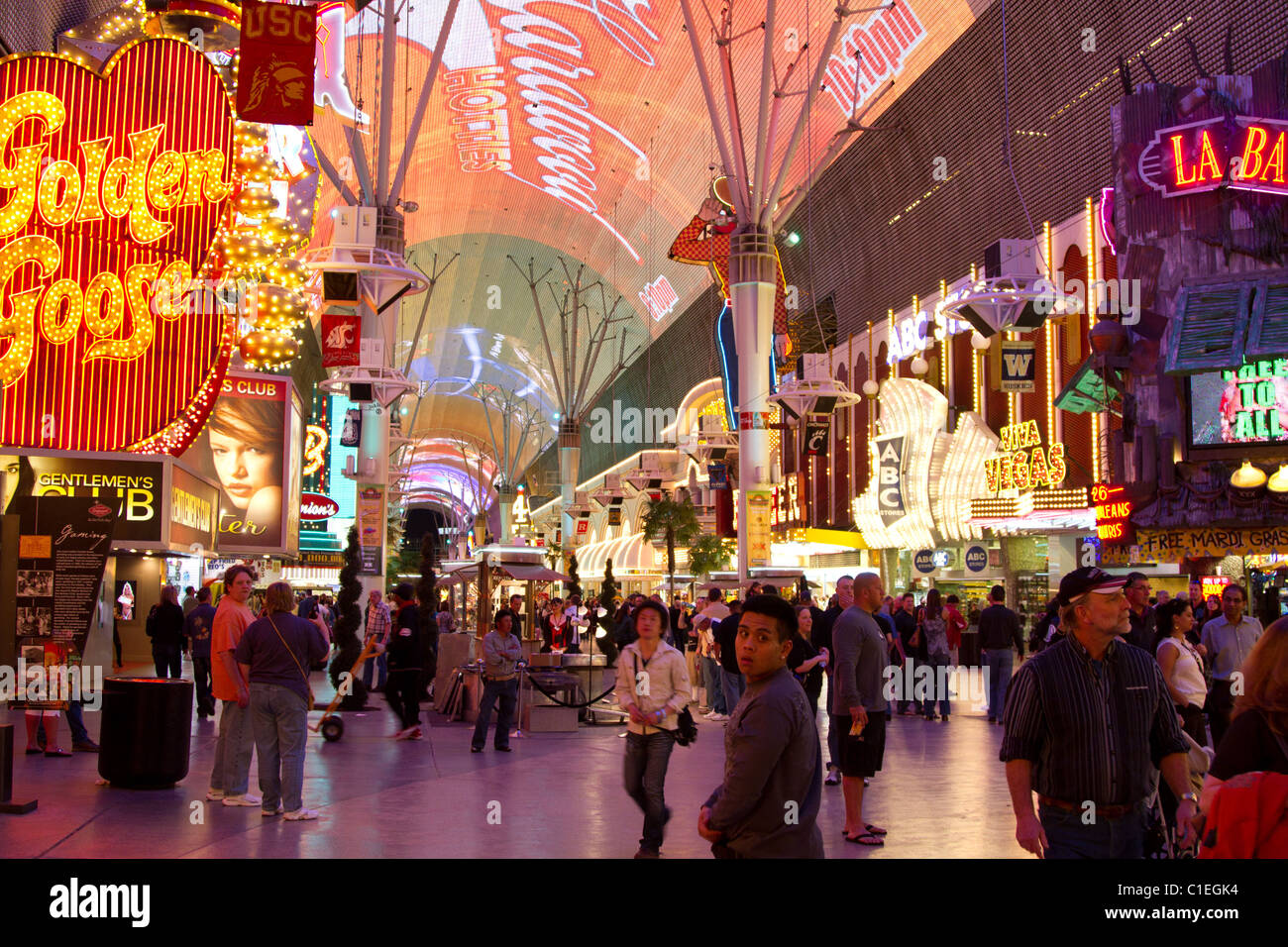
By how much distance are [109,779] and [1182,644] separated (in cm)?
799

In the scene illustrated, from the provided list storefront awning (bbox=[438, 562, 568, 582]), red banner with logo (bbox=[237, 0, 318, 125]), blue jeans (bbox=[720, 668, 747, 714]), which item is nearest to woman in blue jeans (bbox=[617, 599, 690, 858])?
blue jeans (bbox=[720, 668, 747, 714])

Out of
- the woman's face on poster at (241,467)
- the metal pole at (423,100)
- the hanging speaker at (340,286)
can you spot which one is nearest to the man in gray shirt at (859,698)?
the hanging speaker at (340,286)

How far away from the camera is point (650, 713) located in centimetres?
791

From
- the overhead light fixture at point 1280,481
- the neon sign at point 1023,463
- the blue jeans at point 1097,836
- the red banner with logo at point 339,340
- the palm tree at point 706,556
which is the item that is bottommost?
the blue jeans at point 1097,836

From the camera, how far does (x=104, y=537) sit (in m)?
11.6

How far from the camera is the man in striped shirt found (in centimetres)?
425

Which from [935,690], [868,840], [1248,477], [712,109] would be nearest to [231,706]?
[868,840]

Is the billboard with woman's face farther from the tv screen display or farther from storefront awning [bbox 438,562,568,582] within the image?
the tv screen display

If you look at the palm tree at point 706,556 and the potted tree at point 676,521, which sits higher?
the potted tree at point 676,521

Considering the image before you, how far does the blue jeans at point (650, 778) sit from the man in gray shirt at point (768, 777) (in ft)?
12.0

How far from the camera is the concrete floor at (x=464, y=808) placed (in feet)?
26.6

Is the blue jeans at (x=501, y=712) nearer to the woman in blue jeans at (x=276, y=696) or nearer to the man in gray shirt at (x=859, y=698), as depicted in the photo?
the woman in blue jeans at (x=276, y=696)

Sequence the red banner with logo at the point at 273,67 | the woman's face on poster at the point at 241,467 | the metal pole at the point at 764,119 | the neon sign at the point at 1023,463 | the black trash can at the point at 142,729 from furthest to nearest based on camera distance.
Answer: the woman's face on poster at the point at 241,467
the neon sign at the point at 1023,463
the metal pole at the point at 764,119
the red banner with logo at the point at 273,67
the black trash can at the point at 142,729
